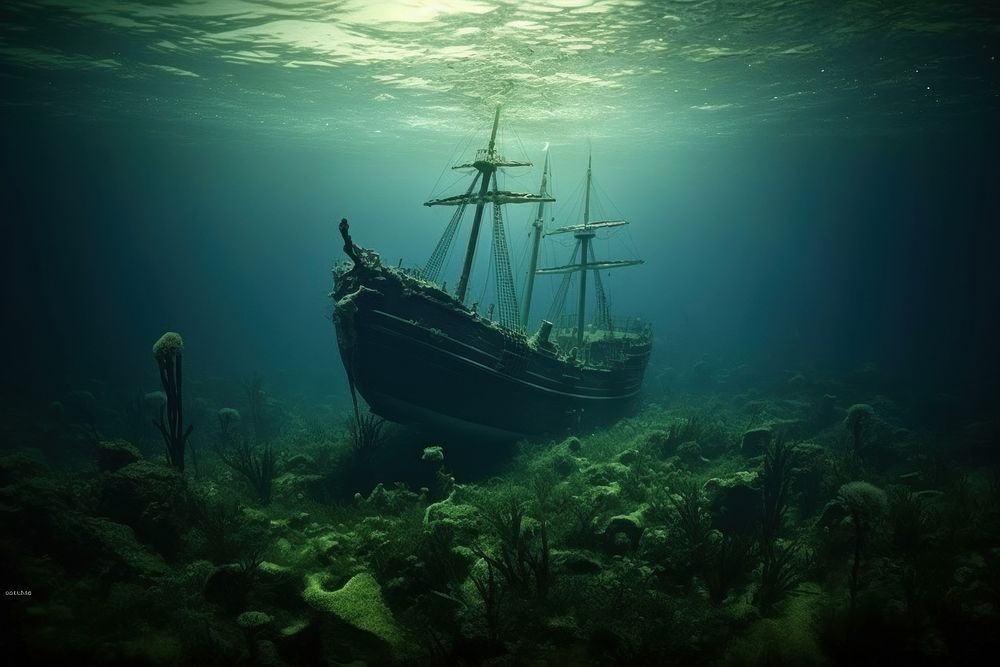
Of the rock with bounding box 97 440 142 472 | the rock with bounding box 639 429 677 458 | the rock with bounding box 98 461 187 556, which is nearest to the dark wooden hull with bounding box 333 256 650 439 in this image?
the rock with bounding box 639 429 677 458

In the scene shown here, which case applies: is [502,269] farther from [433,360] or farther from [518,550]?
[518,550]

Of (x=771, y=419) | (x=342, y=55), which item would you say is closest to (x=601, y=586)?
(x=771, y=419)

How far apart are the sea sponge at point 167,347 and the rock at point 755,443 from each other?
44.3ft

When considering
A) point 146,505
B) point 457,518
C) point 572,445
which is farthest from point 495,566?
point 572,445

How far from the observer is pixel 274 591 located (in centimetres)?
527

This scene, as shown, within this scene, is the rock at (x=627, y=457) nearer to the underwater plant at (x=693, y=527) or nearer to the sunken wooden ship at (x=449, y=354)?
the sunken wooden ship at (x=449, y=354)

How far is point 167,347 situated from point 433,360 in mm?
5437

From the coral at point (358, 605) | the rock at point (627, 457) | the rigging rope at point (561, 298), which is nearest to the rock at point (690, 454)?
the rock at point (627, 457)

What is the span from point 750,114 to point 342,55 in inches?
889

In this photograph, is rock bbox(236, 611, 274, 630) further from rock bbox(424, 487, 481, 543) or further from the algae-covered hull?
the algae-covered hull

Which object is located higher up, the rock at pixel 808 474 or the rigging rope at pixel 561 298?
the rigging rope at pixel 561 298

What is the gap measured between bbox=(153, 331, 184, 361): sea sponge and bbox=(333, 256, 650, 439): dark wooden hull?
3252mm

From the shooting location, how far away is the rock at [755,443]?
11898 mm

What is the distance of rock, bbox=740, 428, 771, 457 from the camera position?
468 inches
